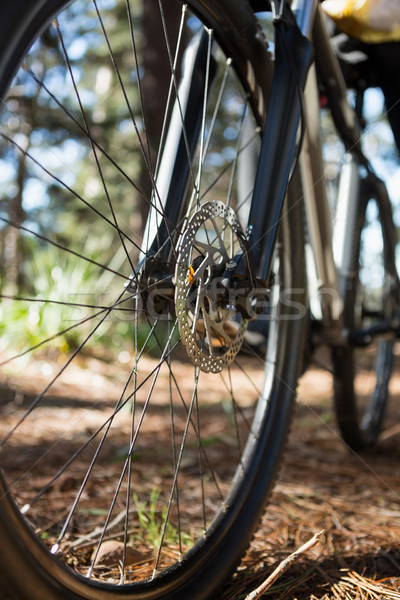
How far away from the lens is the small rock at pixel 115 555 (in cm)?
91

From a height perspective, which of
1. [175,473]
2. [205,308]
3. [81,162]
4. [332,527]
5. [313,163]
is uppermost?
[81,162]

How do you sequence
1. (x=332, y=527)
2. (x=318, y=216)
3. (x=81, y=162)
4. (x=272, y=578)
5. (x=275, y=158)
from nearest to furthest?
1. (x=272, y=578)
2. (x=275, y=158)
3. (x=332, y=527)
4. (x=318, y=216)
5. (x=81, y=162)

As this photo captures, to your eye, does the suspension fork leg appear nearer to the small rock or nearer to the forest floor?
the forest floor

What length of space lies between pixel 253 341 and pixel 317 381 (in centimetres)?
276

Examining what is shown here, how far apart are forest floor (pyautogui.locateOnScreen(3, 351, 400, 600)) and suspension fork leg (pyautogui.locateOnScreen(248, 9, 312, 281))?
1.28ft

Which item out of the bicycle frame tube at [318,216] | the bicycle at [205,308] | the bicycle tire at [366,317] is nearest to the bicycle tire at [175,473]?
the bicycle at [205,308]

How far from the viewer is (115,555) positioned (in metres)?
0.91

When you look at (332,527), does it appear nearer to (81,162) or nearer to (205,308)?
(205,308)

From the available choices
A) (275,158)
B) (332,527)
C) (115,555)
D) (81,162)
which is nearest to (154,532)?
(115,555)

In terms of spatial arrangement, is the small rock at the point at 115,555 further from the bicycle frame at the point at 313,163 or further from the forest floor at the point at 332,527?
A: the bicycle frame at the point at 313,163

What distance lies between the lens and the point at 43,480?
1397mm

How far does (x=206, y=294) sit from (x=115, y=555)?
467 millimetres

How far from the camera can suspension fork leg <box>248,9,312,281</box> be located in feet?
2.90

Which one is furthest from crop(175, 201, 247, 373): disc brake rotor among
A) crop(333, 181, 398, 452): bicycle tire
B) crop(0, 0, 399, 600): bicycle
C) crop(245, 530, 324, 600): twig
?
crop(333, 181, 398, 452): bicycle tire
